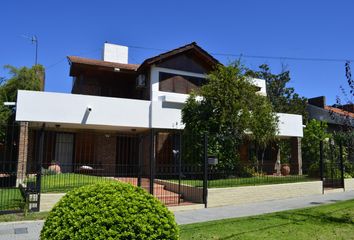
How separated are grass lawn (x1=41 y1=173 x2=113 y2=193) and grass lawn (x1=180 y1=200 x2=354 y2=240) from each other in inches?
190

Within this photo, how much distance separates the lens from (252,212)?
1129cm

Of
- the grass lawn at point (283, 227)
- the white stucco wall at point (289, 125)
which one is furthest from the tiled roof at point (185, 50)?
the grass lawn at point (283, 227)

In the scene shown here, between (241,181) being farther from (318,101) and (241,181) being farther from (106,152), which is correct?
(318,101)

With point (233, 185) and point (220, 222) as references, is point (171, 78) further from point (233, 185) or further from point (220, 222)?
point (220, 222)

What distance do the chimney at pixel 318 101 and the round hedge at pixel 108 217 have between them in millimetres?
36332

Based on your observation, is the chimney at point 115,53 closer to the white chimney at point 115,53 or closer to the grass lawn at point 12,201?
the white chimney at point 115,53

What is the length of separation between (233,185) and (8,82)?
75.9ft

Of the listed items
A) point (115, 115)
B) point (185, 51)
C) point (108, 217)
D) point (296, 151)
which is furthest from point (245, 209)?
point (296, 151)

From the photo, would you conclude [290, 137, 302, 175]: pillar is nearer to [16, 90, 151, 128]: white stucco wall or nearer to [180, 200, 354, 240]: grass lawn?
[16, 90, 151, 128]: white stucco wall

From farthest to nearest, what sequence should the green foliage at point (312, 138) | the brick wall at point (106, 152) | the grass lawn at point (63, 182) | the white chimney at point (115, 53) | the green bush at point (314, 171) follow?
the green foliage at point (312, 138)
the white chimney at point (115, 53)
the brick wall at point (106, 152)
the green bush at point (314, 171)
the grass lawn at point (63, 182)

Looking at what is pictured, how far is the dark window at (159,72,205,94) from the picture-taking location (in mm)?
20875

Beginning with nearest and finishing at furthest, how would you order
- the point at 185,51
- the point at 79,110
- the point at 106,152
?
the point at 79,110 → the point at 106,152 → the point at 185,51

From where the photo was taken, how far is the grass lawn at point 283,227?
292 inches

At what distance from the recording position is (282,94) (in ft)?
136
